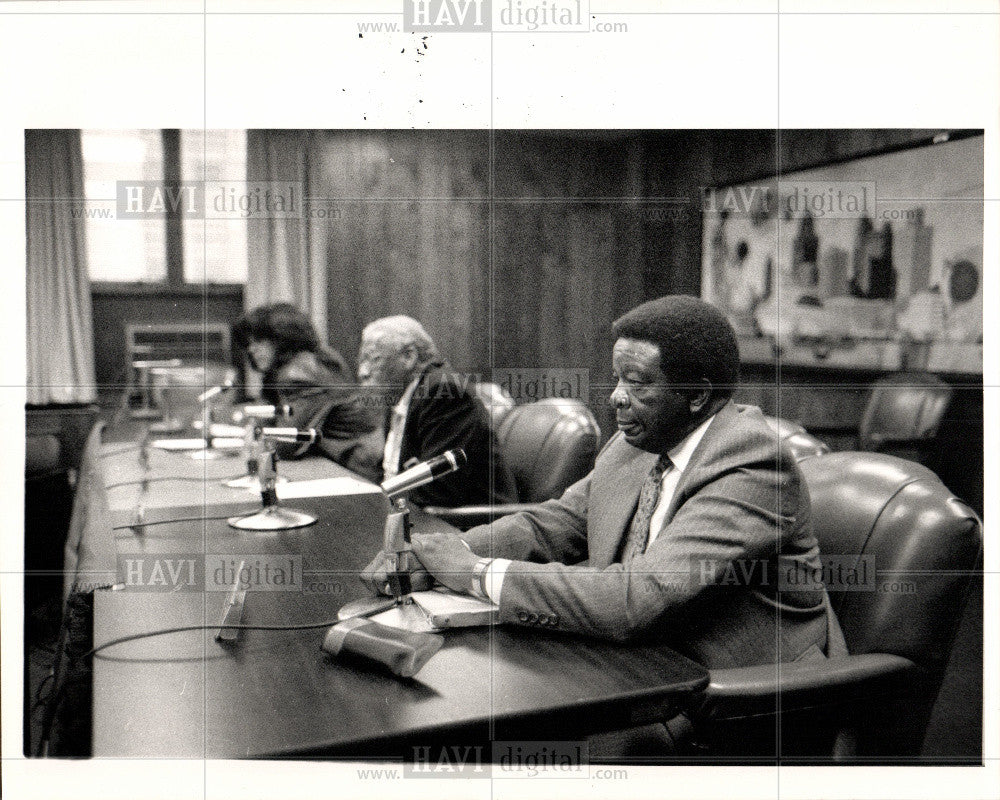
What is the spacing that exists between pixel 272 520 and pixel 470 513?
0.78 metres

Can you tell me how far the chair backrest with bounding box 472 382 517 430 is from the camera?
132 inches

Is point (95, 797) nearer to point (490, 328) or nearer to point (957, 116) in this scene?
point (957, 116)

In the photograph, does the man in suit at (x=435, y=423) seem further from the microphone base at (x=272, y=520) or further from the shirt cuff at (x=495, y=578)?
the shirt cuff at (x=495, y=578)

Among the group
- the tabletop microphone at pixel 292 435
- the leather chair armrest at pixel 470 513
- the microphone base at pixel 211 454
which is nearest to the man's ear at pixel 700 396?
the tabletop microphone at pixel 292 435

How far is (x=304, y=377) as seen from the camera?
13.5 feet

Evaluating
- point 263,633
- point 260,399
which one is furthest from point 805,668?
point 260,399

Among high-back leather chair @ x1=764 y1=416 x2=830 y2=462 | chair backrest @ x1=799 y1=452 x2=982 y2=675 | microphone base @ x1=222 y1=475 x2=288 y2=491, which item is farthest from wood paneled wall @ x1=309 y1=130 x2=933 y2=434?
chair backrest @ x1=799 y1=452 x2=982 y2=675

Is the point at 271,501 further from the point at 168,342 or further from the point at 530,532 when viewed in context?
the point at 168,342

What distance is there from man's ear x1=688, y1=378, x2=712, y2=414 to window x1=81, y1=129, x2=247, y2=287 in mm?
4024

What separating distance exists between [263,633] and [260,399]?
3.93 meters

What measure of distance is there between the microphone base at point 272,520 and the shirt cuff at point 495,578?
76 centimetres

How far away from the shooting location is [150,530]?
75.5 inches

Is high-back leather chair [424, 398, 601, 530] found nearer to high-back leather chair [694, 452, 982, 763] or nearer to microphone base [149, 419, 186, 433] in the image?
high-back leather chair [694, 452, 982, 763]

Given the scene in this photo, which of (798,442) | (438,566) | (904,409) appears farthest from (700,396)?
(904,409)
